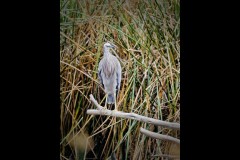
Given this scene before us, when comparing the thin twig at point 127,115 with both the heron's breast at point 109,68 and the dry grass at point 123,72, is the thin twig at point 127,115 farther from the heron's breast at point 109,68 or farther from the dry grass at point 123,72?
the heron's breast at point 109,68

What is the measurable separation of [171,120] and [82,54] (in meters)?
0.83

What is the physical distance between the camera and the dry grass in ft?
7.97

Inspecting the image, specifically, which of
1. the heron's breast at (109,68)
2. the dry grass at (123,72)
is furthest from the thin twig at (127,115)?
the heron's breast at (109,68)

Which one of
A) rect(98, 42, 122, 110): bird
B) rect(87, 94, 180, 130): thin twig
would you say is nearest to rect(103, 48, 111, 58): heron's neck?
rect(98, 42, 122, 110): bird

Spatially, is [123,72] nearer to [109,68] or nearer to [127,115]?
[109,68]

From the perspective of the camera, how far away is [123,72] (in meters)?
2.45

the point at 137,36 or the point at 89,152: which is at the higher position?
the point at 137,36

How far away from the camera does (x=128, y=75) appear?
245 cm

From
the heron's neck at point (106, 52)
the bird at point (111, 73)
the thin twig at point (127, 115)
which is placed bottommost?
the thin twig at point (127, 115)

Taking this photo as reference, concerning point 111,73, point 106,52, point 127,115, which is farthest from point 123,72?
point 127,115

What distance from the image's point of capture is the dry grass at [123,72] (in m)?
2.43

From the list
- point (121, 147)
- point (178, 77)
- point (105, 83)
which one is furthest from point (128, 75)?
point (121, 147)

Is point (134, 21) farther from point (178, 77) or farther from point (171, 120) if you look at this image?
point (171, 120)

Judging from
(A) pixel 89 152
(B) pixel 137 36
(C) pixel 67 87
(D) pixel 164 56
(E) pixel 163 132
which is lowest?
(A) pixel 89 152
